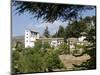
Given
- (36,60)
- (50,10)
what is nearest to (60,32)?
(50,10)

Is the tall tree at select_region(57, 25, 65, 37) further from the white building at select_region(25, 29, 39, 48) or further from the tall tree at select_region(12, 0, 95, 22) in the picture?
the white building at select_region(25, 29, 39, 48)

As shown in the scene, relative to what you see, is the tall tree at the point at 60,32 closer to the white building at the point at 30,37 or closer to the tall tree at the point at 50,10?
the tall tree at the point at 50,10

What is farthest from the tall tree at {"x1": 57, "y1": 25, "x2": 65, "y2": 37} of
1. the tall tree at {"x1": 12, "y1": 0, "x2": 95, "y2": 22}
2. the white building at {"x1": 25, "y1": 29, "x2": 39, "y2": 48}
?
the white building at {"x1": 25, "y1": 29, "x2": 39, "y2": 48}

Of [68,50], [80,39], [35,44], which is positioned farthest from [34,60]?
[80,39]

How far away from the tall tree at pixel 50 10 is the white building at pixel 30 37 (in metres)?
0.20

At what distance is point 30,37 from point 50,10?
42 centimetres

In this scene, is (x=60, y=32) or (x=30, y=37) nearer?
(x=30, y=37)

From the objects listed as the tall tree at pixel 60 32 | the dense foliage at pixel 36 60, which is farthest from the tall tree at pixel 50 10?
the dense foliage at pixel 36 60

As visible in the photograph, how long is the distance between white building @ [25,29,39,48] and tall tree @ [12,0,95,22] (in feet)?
0.66

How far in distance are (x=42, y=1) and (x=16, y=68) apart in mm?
863

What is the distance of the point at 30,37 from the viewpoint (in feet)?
8.61

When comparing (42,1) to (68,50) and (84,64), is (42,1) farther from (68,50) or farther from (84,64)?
(84,64)

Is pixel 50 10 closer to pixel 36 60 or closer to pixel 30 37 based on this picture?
pixel 30 37

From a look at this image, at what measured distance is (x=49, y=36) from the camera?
8.84ft
